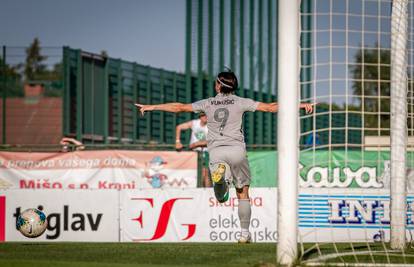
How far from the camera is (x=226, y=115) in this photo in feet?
34.6

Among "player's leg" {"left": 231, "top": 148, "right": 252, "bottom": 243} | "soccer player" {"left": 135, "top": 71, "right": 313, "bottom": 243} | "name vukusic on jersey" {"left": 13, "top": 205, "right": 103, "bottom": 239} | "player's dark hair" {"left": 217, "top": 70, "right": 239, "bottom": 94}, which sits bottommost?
"name vukusic on jersey" {"left": 13, "top": 205, "right": 103, "bottom": 239}

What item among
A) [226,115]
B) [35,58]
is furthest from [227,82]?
[35,58]

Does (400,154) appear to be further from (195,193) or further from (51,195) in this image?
(51,195)

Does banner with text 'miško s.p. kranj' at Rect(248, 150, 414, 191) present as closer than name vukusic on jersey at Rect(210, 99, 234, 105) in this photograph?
No

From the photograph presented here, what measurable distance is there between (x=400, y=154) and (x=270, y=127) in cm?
1756

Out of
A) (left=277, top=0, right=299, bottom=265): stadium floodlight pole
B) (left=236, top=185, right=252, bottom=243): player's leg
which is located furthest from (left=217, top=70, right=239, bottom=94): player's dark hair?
(left=277, top=0, right=299, bottom=265): stadium floodlight pole

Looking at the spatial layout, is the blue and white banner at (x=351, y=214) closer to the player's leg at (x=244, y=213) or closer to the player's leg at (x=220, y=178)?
the player's leg at (x=244, y=213)

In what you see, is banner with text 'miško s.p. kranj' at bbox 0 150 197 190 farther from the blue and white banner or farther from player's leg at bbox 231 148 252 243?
player's leg at bbox 231 148 252 243

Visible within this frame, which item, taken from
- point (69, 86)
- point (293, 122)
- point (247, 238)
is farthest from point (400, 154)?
point (69, 86)

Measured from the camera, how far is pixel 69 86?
2319 centimetres

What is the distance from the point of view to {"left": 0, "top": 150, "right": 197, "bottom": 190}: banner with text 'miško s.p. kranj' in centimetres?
2045

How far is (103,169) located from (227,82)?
10.3 metres

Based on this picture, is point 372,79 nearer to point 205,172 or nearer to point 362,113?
point 205,172

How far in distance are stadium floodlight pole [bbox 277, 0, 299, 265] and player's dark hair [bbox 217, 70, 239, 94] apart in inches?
83.9
